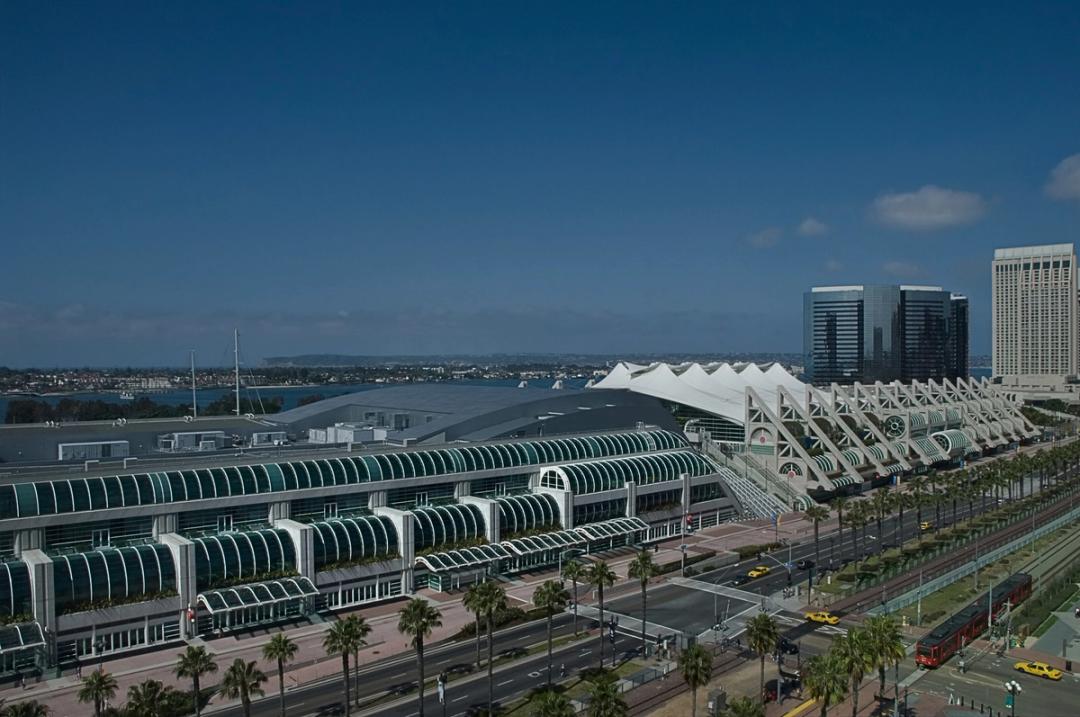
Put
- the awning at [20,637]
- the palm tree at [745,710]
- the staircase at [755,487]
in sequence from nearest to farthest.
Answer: the palm tree at [745,710], the awning at [20,637], the staircase at [755,487]

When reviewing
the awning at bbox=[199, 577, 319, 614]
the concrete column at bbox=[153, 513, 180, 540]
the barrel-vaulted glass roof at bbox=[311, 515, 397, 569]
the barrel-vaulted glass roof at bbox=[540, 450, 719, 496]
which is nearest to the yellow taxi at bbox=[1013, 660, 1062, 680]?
the barrel-vaulted glass roof at bbox=[540, 450, 719, 496]

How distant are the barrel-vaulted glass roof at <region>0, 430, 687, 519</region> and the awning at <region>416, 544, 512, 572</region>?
29.5 feet

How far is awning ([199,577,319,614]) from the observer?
63.1m

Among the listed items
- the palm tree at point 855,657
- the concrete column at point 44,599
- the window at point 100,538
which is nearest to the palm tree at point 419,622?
the palm tree at point 855,657

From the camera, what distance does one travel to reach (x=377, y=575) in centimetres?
7319

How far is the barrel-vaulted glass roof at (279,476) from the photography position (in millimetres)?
62938

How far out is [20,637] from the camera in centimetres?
5512

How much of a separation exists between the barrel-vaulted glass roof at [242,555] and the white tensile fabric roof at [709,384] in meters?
81.8

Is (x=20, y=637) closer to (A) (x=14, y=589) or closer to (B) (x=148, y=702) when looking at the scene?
(A) (x=14, y=589)

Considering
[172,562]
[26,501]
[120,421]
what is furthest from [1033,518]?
[120,421]

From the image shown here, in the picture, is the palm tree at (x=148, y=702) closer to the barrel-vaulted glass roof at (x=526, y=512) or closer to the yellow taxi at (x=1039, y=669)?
the barrel-vaulted glass roof at (x=526, y=512)

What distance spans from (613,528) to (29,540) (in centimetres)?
5392

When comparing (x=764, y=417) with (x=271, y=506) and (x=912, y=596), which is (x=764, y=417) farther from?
(x=271, y=506)

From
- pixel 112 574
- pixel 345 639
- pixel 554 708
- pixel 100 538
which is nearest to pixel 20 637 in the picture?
pixel 112 574
